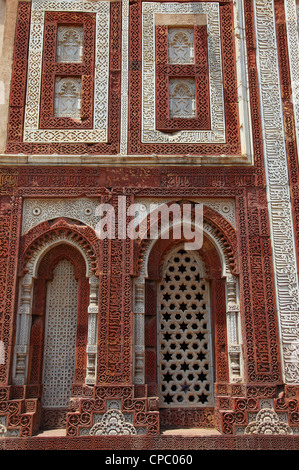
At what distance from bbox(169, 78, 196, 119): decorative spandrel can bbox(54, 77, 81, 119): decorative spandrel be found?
1.68 metres

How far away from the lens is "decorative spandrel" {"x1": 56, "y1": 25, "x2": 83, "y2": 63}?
8.18 meters

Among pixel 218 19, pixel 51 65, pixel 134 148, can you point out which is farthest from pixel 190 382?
pixel 218 19

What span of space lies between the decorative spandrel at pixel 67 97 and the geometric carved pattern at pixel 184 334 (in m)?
3.11

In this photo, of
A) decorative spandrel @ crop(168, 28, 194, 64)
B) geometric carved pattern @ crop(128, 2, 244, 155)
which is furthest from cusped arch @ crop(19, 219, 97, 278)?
decorative spandrel @ crop(168, 28, 194, 64)

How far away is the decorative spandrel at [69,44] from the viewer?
26.8ft

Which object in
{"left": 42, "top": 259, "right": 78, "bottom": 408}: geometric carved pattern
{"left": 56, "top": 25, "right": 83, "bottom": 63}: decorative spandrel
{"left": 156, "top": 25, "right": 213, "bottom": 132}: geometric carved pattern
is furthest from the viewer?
{"left": 56, "top": 25, "right": 83, "bottom": 63}: decorative spandrel

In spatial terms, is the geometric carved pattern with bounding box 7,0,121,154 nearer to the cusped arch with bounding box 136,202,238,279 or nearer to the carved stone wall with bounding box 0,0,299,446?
the carved stone wall with bounding box 0,0,299,446

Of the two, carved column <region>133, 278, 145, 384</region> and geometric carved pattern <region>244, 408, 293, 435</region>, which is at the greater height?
carved column <region>133, 278, 145, 384</region>

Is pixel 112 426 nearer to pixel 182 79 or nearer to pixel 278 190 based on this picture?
pixel 278 190

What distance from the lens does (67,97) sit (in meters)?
7.98

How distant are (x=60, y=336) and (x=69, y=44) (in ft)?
17.4

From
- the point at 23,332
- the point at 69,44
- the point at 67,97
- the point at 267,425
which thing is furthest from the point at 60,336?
the point at 69,44

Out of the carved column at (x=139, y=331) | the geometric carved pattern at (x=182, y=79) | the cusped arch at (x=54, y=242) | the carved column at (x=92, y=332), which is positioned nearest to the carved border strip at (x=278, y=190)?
the geometric carved pattern at (x=182, y=79)

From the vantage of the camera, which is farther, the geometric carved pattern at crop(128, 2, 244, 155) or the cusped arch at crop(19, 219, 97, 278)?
the geometric carved pattern at crop(128, 2, 244, 155)
